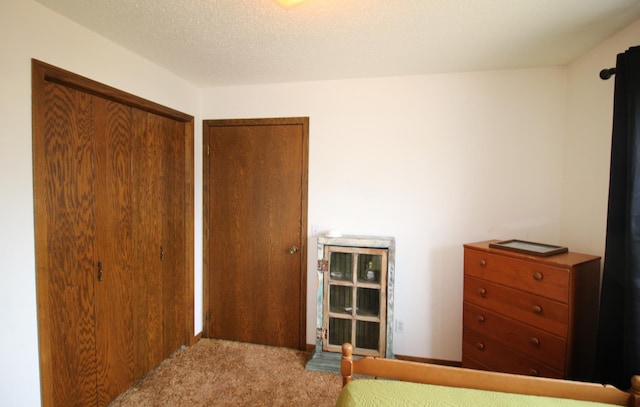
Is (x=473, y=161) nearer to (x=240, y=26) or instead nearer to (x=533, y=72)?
(x=533, y=72)

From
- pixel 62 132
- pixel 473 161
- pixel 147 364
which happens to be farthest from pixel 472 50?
pixel 147 364

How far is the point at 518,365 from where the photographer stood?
1646mm

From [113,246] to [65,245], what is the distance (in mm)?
293

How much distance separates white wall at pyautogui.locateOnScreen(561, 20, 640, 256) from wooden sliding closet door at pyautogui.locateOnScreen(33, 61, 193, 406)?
120 inches

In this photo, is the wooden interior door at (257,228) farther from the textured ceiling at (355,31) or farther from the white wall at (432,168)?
the textured ceiling at (355,31)

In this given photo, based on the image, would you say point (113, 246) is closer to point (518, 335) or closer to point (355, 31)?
point (355, 31)

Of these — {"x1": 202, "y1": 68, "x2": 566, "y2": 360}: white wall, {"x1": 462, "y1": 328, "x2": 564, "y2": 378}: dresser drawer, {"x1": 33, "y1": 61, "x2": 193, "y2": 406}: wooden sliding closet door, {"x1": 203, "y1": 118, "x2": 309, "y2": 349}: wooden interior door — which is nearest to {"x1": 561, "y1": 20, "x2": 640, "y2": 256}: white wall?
{"x1": 202, "y1": 68, "x2": 566, "y2": 360}: white wall

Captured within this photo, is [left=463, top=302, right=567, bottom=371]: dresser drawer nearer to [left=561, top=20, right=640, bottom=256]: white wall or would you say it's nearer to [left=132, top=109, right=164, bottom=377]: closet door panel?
[left=561, top=20, right=640, bottom=256]: white wall

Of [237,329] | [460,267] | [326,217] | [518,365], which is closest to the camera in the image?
[518,365]

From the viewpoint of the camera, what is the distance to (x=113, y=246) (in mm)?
1840

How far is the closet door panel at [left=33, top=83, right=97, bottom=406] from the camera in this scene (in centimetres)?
143

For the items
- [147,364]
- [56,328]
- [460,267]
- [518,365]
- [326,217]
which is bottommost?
[147,364]

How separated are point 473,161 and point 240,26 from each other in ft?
6.33

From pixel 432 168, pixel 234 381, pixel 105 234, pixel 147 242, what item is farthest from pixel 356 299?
pixel 105 234
